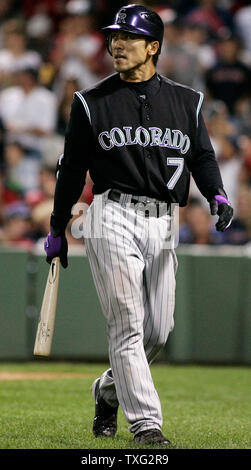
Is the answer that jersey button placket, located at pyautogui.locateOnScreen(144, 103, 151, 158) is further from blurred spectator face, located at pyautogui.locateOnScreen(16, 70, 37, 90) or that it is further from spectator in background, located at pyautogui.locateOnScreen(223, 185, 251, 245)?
blurred spectator face, located at pyautogui.locateOnScreen(16, 70, 37, 90)

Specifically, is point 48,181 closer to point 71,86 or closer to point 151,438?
point 71,86

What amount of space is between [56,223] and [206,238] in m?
5.13

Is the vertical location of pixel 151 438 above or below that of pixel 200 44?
below

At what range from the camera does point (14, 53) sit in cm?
1327

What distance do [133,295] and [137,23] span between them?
1.35 m

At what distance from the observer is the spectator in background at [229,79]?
12273mm

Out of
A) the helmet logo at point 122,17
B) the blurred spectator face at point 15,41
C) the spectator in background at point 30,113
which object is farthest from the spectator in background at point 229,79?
the helmet logo at point 122,17

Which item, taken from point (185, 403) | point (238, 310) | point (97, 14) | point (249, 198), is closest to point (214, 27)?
point (97, 14)

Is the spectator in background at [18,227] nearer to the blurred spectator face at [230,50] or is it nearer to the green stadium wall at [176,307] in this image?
the green stadium wall at [176,307]

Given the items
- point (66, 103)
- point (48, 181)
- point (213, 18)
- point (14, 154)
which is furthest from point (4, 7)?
point (48, 181)

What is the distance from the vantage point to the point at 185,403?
22.2ft

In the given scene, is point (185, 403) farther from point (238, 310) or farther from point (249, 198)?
point (249, 198)

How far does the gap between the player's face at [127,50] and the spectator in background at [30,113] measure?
7127 mm

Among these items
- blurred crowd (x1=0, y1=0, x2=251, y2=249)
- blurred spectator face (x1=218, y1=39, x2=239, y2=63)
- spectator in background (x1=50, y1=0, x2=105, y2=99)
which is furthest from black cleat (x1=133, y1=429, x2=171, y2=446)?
blurred spectator face (x1=218, y1=39, x2=239, y2=63)
